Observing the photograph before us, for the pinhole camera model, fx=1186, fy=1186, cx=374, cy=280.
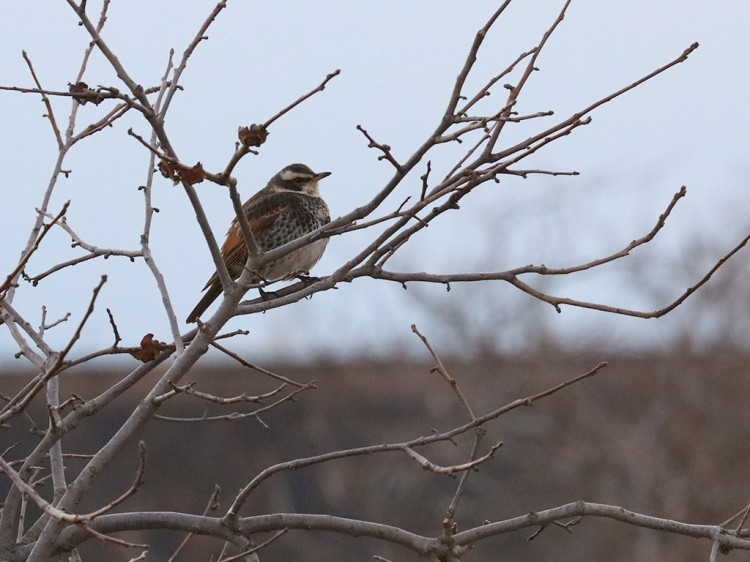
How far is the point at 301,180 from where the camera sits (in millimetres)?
7129

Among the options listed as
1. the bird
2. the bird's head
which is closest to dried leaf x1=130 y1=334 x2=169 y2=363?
the bird

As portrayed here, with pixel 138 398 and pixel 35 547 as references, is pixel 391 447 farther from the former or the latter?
pixel 138 398

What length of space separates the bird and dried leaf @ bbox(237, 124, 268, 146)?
10.5 feet

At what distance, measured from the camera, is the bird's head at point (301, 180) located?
7109mm

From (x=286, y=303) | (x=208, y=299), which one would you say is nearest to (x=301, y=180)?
(x=208, y=299)

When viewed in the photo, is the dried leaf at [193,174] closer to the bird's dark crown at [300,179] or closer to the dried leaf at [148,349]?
the dried leaf at [148,349]

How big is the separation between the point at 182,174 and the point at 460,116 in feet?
2.58

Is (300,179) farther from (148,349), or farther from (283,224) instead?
(148,349)

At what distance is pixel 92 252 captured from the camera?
402 centimetres

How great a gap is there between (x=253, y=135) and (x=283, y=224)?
149 inches

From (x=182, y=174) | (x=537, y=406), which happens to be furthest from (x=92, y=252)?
(x=537, y=406)

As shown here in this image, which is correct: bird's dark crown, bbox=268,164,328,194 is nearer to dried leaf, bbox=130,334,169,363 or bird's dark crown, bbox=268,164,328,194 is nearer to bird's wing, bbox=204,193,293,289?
bird's wing, bbox=204,193,293,289

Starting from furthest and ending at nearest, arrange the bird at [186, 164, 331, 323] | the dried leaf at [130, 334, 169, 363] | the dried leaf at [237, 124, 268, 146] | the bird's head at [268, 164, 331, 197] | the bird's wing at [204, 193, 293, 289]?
the bird's head at [268, 164, 331, 197] → the bird's wing at [204, 193, 293, 289] → the bird at [186, 164, 331, 323] → the dried leaf at [130, 334, 169, 363] → the dried leaf at [237, 124, 268, 146]

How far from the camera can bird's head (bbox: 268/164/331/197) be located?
711 centimetres
